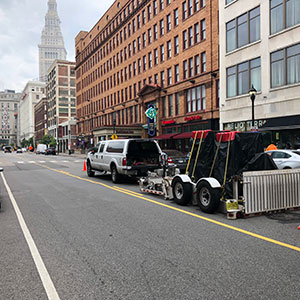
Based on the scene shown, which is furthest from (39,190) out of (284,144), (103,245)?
(284,144)

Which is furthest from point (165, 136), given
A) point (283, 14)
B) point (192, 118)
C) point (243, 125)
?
point (283, 14)

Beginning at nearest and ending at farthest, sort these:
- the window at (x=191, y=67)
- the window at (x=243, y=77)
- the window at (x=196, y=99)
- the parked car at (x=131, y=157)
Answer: the parked car at (x=131, y=157) < the window at (x=243, y=77) < the window at (x=196, y=99) < the window at (x=191, y=67)

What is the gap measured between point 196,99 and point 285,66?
13266 mm

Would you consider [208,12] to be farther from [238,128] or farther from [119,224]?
[119,224]

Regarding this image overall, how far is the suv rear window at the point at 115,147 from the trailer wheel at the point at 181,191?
19.1ft

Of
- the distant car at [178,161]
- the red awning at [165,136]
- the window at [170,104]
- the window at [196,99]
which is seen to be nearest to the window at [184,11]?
the window at [196,99]

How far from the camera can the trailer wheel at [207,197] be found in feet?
26.1

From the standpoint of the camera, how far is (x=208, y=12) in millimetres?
33219

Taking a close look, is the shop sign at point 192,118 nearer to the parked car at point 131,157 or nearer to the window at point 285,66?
the window at point 285,66

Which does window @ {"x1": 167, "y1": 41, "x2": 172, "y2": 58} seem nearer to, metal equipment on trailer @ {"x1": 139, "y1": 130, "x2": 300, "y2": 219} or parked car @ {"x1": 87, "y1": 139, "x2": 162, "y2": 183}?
parked car @ {"x1": 87, "y1": 139, "x2": 162, "y2": 183}

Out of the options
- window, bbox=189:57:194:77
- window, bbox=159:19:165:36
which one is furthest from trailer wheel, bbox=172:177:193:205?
window, bbox=159:19:165:36

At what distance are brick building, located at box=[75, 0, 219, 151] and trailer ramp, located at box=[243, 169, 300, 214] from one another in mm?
24848

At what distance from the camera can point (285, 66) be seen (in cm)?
2327

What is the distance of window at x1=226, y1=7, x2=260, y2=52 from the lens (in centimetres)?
2592
